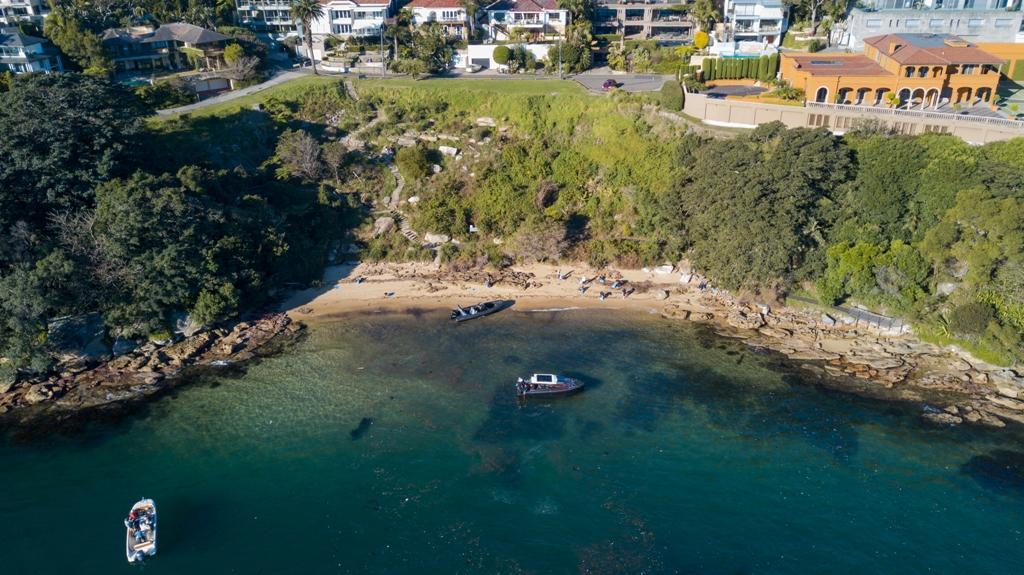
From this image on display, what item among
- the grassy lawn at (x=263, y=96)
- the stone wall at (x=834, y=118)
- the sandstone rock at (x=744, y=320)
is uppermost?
the grassy lawn at (x=263, y=96)

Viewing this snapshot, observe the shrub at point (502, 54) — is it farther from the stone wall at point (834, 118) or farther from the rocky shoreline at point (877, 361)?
the rocky shoreline at point (877, 361)

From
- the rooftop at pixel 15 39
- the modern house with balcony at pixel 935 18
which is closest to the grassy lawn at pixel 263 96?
the rooftop at pixel 15 39

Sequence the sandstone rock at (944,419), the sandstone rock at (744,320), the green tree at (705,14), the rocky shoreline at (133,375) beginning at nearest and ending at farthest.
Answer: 1. the sandstone rock at (944,419)
2. the rocky shoreline at (133,375)
3. the sandstone rock at (744,320)
4. the green tree at (705,14)

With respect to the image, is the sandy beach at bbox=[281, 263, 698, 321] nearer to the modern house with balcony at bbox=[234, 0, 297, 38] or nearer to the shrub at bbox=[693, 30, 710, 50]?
the shrub at bbox=[693, 30, 710, 50]

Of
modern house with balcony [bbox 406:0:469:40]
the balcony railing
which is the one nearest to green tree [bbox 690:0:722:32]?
the balcony railing

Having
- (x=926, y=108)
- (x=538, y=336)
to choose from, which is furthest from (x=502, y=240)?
(x=926, y=108)

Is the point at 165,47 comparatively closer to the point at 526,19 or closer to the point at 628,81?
the point at 526,19

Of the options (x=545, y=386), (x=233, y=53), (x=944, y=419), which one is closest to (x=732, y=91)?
(x=944, y=419)
